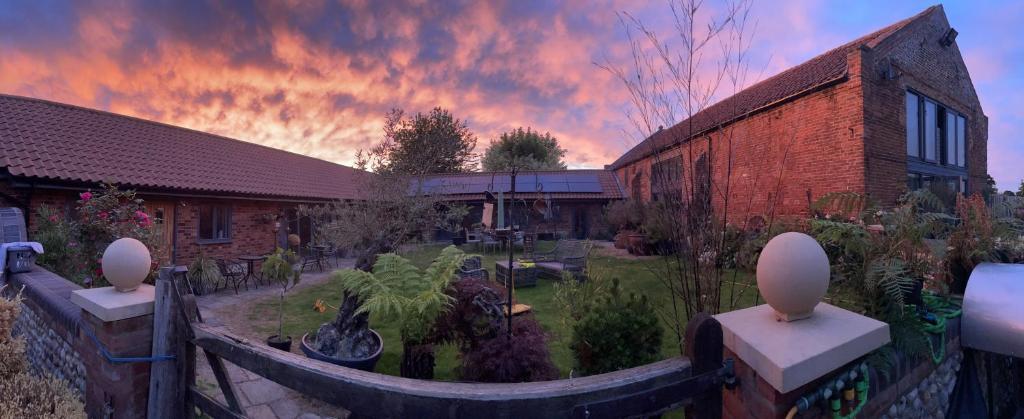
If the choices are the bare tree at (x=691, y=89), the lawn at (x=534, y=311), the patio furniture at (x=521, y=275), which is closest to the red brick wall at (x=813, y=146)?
the lawn at (x=534, y=311)

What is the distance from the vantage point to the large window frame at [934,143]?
35.6 feet

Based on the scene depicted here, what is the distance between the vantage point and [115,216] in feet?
23.4

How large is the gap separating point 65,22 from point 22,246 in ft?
13.3

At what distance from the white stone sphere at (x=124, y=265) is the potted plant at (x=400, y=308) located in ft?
4.98

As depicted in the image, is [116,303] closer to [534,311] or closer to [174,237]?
[534,311]

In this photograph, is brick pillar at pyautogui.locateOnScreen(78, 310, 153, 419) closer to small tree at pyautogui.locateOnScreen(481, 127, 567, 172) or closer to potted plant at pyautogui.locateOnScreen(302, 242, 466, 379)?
potted plant at pyautogui.locateOnScreen(302, 242, 466, 379)

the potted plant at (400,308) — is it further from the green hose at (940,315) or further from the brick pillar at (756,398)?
the green hose at (940,315)

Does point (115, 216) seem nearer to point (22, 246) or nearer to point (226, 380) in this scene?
point (22, 246)

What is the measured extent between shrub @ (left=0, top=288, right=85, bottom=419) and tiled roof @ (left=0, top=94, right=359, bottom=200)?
616 centimetres

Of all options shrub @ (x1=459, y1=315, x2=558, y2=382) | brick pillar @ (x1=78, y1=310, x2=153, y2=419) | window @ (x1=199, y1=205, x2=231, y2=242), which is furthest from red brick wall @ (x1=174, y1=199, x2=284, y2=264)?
shrub @ (x1=459, y1=315, x2=558, y2=382)

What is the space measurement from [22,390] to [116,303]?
5.28 ft

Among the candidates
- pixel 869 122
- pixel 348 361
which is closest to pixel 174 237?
pixel 348 361

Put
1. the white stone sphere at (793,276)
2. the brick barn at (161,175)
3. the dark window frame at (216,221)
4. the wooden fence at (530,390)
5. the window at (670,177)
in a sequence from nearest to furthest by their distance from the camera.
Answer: the wooden fence at (530,390), the white stone sphere at (793,276), the window at (670,177), the brick barn at (161,175), the dark window frame at (216,221)

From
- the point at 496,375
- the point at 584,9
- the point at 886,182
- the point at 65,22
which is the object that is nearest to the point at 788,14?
the point at 584,9
